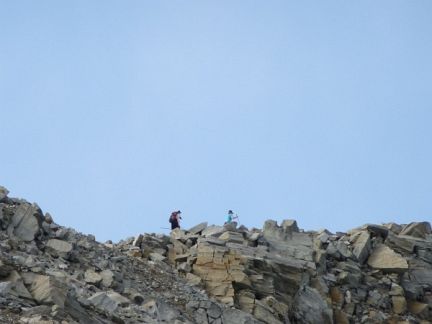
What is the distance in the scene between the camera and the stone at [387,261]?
42.7 meters

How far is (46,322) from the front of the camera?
74.9 feet

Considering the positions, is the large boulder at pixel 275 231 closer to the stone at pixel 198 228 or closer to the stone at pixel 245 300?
the stone at pixel 198 228

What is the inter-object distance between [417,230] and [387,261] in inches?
253

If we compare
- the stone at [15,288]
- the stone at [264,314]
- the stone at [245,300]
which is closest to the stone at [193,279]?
the stone at [245,300]

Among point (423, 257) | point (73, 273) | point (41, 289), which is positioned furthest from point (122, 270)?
point (423, 257)

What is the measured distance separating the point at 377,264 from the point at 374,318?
3.96 meters

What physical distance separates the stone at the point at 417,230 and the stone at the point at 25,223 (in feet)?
80.4

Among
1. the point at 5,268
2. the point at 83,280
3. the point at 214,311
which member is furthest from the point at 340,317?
the point at 5,268

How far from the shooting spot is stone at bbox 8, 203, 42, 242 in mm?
31614

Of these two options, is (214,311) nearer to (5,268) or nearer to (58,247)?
(58,247)

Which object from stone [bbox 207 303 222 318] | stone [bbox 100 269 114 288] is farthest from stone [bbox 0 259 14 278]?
stone [bbox 207 303 222 318]

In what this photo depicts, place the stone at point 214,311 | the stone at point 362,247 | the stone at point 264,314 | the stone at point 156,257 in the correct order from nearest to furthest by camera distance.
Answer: the stone at point 214,311
the stone at point 264,314
the stone at point 156,257
the stone at point 362,247

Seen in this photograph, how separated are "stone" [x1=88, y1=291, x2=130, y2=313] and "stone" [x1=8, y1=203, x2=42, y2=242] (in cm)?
485

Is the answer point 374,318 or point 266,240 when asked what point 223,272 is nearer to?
point 266,240
